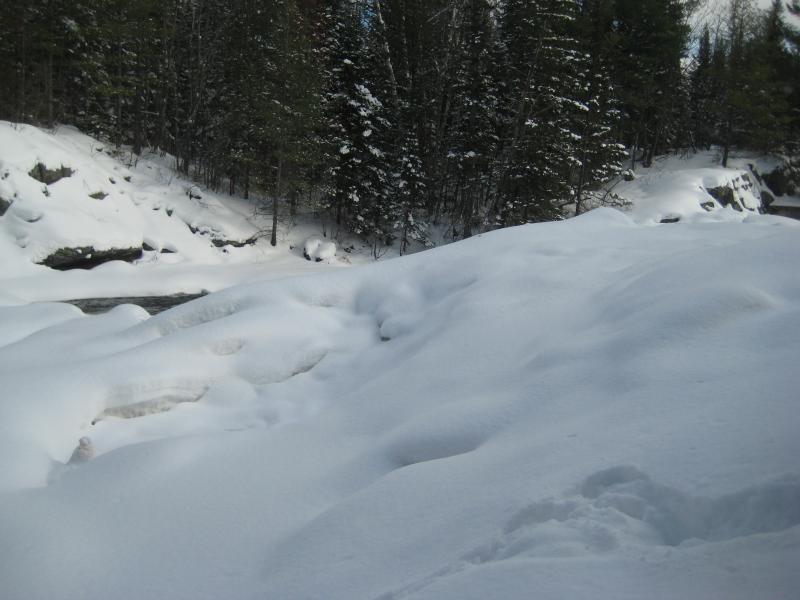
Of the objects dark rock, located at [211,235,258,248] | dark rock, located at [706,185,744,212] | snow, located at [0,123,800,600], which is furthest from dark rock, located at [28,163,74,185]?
dark rock, located at [706,185,744,212]

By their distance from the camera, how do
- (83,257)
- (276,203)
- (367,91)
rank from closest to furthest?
1. (83,257)
2. (276,203)
3. (367,91)

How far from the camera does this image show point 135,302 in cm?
1187

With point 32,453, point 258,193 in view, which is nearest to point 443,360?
point 32,453

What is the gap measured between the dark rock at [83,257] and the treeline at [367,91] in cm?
600

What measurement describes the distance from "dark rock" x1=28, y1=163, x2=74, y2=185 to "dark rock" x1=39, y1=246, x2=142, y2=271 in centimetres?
225

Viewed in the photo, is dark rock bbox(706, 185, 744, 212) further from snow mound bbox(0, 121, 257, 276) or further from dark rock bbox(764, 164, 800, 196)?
snow mound bbox(0, 121, 257, 276)

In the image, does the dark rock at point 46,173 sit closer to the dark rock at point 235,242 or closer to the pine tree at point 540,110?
the dark rock at point 235,242

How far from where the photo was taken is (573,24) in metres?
19.7

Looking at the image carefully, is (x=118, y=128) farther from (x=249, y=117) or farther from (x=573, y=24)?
(x=573, y=24)

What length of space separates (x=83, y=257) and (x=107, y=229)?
3.76ft

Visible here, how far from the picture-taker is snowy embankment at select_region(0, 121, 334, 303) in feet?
40.5

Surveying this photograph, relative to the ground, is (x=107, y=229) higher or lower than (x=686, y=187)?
lower

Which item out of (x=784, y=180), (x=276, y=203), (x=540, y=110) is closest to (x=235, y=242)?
(x=276, y=203)

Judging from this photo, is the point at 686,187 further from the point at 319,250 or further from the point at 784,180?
the point at 319,250
